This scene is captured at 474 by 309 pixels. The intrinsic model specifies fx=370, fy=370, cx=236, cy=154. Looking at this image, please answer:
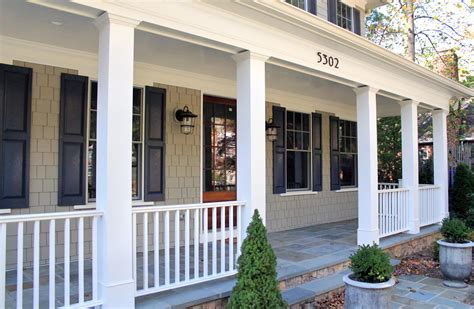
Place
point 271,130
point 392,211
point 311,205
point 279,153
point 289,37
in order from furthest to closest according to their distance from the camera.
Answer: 1. point 311,205
2. point 279,153
3. point 271,130
4. point 392,211
5. point 289,37

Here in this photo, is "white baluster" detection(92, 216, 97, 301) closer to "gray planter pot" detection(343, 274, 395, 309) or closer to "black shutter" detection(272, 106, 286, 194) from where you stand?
"gray planter pot" detection(343, 274, 395, 309)

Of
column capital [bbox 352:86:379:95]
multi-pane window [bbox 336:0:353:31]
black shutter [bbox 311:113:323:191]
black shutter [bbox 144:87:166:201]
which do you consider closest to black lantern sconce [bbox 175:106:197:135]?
black shutter [bbox 144:87:166:201]

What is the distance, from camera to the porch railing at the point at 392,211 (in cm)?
595

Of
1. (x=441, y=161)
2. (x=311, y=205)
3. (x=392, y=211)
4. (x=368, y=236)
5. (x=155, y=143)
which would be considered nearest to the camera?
(x=155, y=143)

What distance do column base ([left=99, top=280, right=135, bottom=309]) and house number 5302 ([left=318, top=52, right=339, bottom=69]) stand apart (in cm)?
346

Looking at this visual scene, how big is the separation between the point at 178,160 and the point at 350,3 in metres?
5.08

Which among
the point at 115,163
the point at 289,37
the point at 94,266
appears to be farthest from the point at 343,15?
the point at 94,266

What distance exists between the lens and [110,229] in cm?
287

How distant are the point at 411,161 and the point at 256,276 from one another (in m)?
4.77

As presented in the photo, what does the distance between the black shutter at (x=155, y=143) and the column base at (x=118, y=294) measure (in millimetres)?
2078

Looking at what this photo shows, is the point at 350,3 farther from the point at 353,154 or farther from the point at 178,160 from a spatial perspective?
the point at 178,160

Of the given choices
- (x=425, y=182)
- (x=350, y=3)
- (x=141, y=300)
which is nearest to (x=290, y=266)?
(x=141, y=300)

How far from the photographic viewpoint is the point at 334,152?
7969mm

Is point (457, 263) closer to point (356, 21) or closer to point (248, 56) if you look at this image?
point (248, 56)
